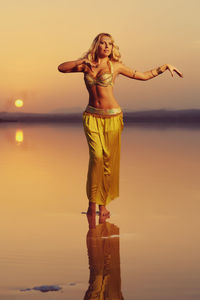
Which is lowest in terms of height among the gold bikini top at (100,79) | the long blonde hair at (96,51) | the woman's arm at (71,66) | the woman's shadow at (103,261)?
the woman's shadow at (103,261)

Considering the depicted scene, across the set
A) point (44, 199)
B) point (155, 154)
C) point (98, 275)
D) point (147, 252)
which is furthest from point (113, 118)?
point (155, 154)

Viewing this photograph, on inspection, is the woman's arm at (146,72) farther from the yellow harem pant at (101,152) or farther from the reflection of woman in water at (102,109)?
the yellow harem pant at (101,152)

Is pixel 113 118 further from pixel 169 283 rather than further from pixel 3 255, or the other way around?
pixel 169 283

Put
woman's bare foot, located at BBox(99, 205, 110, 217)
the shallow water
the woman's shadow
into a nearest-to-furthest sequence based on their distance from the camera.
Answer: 1. the woman's shadow
2. the shallow water
3. woman's bare foot, located at BBox(99, 205, 110, 217)

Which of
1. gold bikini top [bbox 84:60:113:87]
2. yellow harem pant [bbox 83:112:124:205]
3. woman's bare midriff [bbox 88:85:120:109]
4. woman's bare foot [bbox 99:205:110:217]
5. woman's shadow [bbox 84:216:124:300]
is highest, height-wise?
gold bikini top [bbox 84:60:113:87]

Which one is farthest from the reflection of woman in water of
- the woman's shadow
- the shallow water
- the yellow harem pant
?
the woman's shadow

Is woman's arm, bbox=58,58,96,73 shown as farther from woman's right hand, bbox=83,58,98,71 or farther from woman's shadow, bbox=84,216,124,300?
woman's shadow, bbox=84,216,124,300

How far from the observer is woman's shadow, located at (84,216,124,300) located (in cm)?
388

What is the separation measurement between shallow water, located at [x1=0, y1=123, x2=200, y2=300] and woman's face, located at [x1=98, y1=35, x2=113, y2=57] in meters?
1.63

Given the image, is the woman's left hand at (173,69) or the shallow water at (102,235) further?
the woman's left hand at (173,69)

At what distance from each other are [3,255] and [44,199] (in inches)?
104

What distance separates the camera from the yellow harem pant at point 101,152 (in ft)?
21.0

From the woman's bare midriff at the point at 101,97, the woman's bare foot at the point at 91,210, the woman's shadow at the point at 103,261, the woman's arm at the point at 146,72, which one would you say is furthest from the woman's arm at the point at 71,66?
the woman's shadow at the point at 103,261

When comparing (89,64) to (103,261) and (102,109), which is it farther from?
(103,261)
